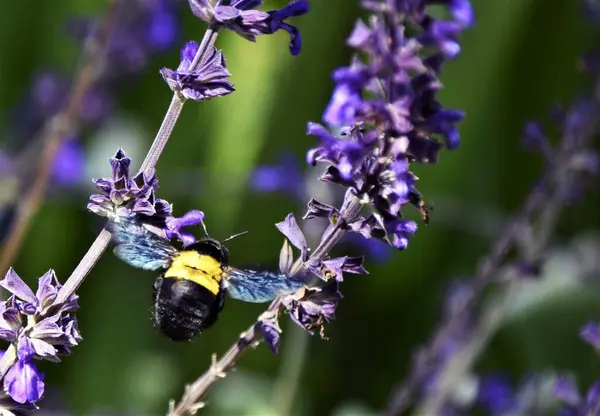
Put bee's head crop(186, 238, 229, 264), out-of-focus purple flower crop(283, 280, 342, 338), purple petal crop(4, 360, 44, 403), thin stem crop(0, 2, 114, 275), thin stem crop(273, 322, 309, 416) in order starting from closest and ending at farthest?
purple petal crop(4, 360, 44, 403) < out-of-focus purple flower crop(283, 280, 342, 338) < bee's head crop(186, 238, 229, 264) < thin stem crop(0, 2, 114, 275) < thin stem crop(273, 322, 309, 416)

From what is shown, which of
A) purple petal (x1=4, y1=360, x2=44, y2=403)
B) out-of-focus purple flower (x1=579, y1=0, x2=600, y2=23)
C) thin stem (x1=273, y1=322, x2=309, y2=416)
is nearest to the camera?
purple petal (x1=4, y1=360, x2=44, y2=403)

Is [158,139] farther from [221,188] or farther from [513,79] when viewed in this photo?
[513,79]

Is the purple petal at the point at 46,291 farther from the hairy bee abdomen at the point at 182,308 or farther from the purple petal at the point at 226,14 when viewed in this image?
the purple petal at the point at 226,14

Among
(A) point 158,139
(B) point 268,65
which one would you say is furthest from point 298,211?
(A) point 158,139

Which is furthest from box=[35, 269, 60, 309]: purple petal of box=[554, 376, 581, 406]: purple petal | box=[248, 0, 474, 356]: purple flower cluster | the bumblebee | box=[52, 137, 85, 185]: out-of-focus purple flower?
box=[52, 137, 85, 185]: out-of-focus purple flower

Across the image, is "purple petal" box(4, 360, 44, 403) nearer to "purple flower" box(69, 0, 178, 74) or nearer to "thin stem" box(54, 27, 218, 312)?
"thin stem" box(54, 27, 218, 312)

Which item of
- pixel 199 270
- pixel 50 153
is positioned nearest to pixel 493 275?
pixel 199 270

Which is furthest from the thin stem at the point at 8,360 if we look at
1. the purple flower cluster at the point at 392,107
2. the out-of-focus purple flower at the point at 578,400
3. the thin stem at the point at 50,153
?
the out-of-focus purple flower at the point at 578,400
